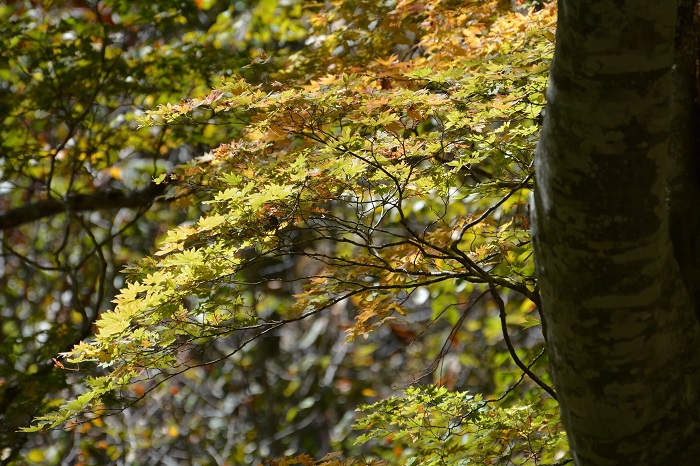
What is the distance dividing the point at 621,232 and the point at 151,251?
445cm

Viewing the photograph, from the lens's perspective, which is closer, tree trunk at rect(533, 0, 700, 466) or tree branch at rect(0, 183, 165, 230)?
tree trunk at rect(533, 0, 700, 466)

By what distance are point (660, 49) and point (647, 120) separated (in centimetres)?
10

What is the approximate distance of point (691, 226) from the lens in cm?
136

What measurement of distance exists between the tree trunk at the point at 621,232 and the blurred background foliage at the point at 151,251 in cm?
228

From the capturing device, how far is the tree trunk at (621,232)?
108 centimetres

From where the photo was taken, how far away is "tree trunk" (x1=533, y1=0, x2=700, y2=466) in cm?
108

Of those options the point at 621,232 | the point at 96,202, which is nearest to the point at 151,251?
the point at 96,202

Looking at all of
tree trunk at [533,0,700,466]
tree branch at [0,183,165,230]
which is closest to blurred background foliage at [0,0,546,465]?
tree branch at [0,183,165,230]

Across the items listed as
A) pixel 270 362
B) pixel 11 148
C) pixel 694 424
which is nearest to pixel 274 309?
pixel 270 362

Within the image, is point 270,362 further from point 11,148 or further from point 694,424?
point 694,424

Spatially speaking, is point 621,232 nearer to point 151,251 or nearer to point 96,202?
point 96,202

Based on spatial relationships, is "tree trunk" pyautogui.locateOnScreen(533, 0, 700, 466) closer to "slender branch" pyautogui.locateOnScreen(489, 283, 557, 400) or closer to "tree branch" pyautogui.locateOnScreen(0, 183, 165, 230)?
"slender branch" pyautogui.locateOnScreen(489, 283, 557, 400)

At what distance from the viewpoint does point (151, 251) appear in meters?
5.29

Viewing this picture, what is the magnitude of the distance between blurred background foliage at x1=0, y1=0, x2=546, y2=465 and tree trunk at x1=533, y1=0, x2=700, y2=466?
2.28 metres
